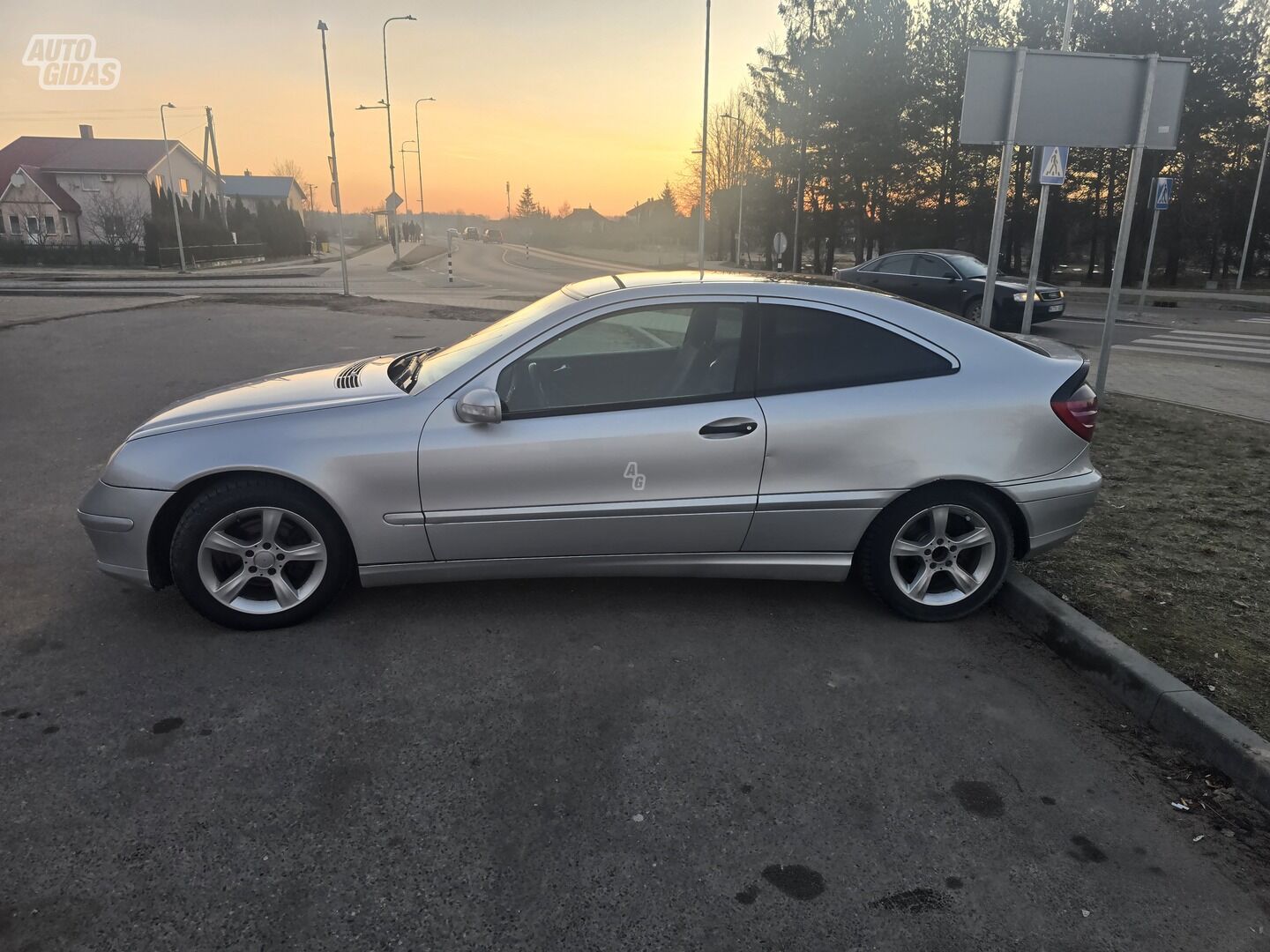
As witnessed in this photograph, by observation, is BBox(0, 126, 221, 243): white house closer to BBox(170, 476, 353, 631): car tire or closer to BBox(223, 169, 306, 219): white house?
BBox(223, 169, 306, 219): white house

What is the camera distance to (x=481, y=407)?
12.2 feet

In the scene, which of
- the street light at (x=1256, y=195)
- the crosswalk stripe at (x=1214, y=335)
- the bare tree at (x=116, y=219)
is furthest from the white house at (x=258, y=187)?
the crosswalk stripe at (x=1214, y=335)

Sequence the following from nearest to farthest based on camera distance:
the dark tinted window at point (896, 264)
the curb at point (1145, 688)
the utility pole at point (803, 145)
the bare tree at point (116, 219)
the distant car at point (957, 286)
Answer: the curb at point (1145, 688) < the distant car at point (957, 286) < the dark tinted window at point (896, 264) < the utility pole at point (803, 145) < the bare tree at point (116, 219)

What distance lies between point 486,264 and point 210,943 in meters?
53.5

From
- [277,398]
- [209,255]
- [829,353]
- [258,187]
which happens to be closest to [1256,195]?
[829,353]

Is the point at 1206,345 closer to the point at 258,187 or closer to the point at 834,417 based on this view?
the point at 834,417

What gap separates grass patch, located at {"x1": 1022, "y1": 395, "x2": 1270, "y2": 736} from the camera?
11.9 feet

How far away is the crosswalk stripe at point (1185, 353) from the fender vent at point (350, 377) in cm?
1478

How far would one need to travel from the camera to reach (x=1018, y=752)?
3139 mm

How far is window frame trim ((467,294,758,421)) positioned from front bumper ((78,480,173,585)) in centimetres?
140

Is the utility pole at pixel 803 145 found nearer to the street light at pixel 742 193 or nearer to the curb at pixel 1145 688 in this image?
the street light at pixel 742 193

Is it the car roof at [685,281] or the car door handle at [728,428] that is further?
the car roof at [685,281]

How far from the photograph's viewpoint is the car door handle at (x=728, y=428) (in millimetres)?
3836

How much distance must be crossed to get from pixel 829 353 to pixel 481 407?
5.31 feet
